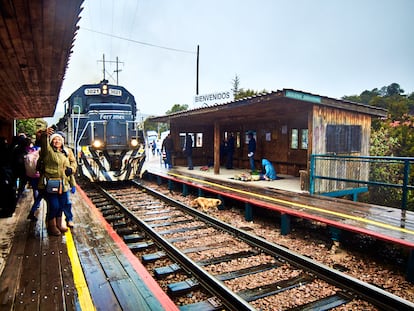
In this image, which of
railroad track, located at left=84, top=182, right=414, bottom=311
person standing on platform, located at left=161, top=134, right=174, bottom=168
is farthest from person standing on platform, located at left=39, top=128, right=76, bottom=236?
person standing on platform, located at left=161, top=134, right=174, bottom=168

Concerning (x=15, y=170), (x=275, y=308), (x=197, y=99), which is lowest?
(x=275, y=308)

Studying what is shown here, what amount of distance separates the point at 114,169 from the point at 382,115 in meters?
8.87

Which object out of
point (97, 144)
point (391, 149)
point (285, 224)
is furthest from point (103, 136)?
point (391, 149)

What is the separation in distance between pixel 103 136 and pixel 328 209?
7391 mm

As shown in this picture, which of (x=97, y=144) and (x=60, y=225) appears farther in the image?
(x=97, y=144)

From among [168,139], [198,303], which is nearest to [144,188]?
[168,139]

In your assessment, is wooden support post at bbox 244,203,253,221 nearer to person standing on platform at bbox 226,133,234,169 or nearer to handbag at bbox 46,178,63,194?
handbag at bbox 46,178,63,194

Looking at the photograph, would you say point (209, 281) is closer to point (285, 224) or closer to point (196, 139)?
point (285, 224)

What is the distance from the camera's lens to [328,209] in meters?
6.02

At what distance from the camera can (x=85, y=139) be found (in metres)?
10.3

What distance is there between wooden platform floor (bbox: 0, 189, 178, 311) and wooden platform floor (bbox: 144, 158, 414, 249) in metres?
3.26

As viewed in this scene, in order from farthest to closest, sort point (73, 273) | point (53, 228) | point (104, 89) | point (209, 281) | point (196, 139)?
point (196, 139), point (104, 89), point (53, 228), point (209, 281), point (73, 273)

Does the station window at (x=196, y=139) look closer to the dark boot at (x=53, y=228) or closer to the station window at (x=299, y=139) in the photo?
the station window at (x=299, y=139)

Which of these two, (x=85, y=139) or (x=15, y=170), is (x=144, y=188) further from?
(x=15, y=170)
